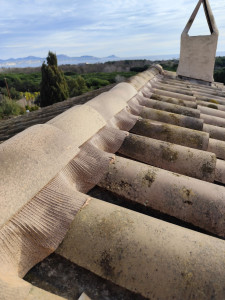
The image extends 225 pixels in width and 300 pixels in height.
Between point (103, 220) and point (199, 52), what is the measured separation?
584cm

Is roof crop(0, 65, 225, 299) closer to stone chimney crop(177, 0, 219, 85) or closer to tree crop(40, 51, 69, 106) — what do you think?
stone chimney crop(177, 0, 219, 85)

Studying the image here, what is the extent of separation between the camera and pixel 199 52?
18.4 feet

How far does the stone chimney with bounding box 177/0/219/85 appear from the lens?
5.43 m

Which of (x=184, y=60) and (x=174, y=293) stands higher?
(x=184, y=60)

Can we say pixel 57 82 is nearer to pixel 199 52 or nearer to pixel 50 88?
pixel 50 88

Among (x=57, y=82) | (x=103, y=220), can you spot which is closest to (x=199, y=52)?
(x=103, y=220)

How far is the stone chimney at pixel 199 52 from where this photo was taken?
543cm

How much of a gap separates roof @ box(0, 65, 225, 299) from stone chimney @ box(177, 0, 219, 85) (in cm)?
487

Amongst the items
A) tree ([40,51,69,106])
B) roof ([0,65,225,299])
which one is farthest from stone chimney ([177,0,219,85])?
tree ([40,51,69,106])

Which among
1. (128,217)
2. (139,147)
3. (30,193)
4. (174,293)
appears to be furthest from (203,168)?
(30,193)

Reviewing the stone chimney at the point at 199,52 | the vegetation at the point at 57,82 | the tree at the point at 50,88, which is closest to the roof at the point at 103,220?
the stone chimney at the point at 199,52

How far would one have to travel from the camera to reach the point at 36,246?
0.92 m

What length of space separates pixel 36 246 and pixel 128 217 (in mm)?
406

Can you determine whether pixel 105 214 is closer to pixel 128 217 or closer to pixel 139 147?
pixel 128 217
